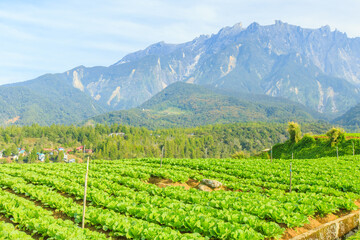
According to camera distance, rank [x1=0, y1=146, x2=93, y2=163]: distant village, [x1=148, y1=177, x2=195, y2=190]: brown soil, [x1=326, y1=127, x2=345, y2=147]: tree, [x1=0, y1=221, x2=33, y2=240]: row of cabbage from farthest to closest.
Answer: [x1=0, y1=146, x2=93, y2=163]: distant village, [x1=326, y1=127, x2=345, y2=147]: tree, [x1=148, y1=177, x2=195, y2=190]: brown soil, [x1=0, y1=221, x2=33, y2=240]: row of cabbage

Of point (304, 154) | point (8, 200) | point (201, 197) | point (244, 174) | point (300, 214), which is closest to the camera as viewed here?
point (300, 214)

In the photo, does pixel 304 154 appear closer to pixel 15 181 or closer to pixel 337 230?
pixel 337 230

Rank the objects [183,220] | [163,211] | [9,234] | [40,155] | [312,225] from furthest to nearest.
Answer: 1. [40,155]
2. [312,225]
3. [163,211]
4. [183,220]
5. [9,234]

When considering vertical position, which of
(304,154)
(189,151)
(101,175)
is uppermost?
(101,175)

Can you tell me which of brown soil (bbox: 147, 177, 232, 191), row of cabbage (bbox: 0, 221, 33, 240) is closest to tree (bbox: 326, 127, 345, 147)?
brown soil (bbox: 147, 177, 232, 191)

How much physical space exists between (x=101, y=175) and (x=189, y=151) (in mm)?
160198

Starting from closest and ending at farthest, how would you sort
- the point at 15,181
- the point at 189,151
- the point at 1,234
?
the point at 1,234, the point at 15,181, the point at 189,151

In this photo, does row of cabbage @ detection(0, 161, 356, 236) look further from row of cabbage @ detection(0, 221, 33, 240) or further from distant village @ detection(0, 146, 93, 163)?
distant village @ detection(0, 146, 93, 163)

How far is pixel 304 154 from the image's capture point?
62719mm

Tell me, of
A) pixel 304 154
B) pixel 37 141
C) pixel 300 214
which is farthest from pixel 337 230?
pixel 37 141

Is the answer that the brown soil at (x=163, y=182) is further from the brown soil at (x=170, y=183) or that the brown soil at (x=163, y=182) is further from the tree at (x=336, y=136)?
the tree at (x=336, y=136)

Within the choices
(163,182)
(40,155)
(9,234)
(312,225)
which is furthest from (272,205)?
(40,155)

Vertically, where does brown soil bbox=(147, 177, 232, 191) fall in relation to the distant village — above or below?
above

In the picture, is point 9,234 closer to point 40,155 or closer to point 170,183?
point 170,183
